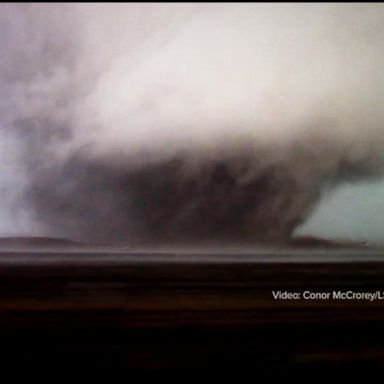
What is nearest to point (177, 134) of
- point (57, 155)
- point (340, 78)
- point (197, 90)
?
point (197, 90)

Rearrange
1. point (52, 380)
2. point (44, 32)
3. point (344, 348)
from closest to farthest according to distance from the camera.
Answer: point (52, 380) → point (344, 348) → point (44, 32)

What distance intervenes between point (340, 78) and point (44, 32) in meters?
0.57

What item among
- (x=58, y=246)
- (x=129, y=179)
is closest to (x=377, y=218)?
(x=129, y=179)

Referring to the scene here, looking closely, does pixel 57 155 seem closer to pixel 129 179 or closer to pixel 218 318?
pixel 129 179

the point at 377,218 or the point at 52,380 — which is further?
the point at 377,218

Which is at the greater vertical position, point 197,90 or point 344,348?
point 197,90

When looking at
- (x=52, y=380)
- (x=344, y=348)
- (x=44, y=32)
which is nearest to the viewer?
(x=52, y=380)

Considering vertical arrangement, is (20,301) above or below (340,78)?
below

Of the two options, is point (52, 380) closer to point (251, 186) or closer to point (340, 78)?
point (251, 186)

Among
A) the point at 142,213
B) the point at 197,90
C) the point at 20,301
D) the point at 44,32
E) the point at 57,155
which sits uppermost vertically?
the point at 44,32

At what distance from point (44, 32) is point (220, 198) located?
0.46m

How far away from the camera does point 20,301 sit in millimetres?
871

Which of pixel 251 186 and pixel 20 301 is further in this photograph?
pixel 251 186

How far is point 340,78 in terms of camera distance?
100 centimetres
